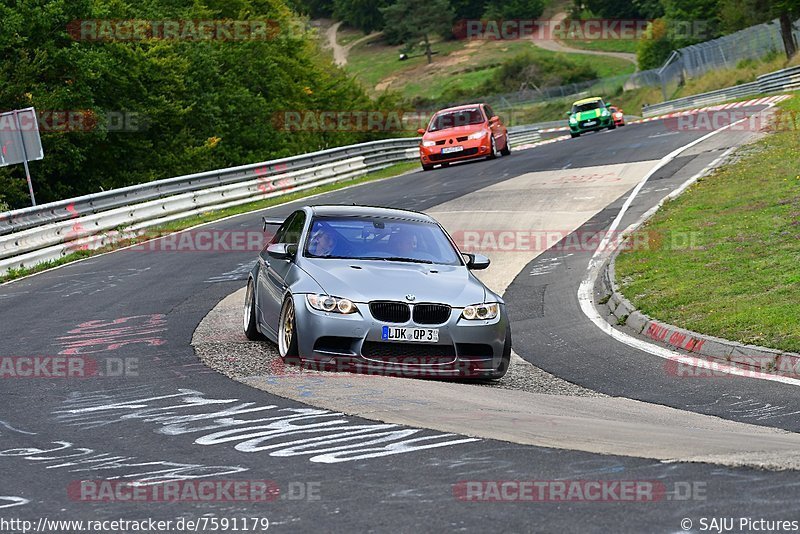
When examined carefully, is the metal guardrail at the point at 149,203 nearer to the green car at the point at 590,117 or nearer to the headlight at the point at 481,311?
the headlight at the point at 481,311

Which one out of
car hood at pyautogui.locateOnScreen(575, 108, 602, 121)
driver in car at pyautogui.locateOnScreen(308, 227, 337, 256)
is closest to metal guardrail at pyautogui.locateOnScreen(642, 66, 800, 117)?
car hood at pyautogui.locateOnScreen(575, 108, 602, 121)

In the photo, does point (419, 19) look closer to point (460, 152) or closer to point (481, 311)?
point (460, 152)

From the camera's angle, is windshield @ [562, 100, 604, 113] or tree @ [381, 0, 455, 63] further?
tree @ [381, 0, 455, 63]

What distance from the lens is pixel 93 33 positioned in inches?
1510

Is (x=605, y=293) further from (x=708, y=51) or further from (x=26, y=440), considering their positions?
(x=708, y=51)

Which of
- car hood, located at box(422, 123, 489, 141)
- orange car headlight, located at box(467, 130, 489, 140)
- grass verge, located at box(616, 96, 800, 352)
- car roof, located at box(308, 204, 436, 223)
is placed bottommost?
grass verge, located at box(616, 96, 800, 352)

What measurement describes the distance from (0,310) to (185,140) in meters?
29.3

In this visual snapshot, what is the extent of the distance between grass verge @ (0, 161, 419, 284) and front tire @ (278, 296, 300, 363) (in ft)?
33.6

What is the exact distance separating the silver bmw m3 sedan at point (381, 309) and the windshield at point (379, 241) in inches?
0.5

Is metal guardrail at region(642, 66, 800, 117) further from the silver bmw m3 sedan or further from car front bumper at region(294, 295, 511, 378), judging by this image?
car front bumper at region(294, 295, 511, 378)

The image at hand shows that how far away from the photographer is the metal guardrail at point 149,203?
2102 cm

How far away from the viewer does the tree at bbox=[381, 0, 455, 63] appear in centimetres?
14212

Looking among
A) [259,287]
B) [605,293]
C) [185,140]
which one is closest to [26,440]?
[259,287]

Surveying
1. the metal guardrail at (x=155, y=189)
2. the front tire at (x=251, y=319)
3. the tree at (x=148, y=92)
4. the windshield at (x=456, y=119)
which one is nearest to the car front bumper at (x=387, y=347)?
the front tire at (x=251, y=319)
